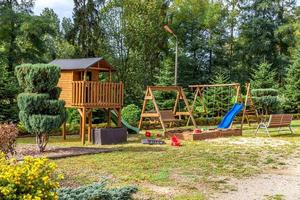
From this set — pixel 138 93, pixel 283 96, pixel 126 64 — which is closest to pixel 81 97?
pixel 138 93

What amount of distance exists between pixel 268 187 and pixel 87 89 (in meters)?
7.94

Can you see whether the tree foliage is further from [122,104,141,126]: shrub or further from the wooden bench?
the wooden bench

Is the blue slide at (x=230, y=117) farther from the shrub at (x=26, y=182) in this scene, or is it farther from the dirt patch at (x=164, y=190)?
the shrub at (x=26, y=182)

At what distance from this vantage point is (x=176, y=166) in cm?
897

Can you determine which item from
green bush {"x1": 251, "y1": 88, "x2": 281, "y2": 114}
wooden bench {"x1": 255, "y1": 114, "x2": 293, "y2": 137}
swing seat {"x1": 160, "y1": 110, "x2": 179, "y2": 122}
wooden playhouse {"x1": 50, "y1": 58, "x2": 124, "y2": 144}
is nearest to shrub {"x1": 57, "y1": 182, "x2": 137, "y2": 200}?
wooden playhouse {"x1": 50, "y1": 58, "x2": 124, "y2": 144}

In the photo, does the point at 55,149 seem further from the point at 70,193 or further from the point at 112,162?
the point at 70,193

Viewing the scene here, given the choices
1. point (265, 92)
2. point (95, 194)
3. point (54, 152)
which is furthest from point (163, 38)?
point (95, 194)

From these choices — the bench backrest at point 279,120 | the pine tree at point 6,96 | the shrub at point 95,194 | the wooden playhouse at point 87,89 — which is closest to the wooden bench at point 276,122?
the bench backrest at point 279,120

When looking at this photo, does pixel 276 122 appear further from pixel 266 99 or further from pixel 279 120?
pixel 266 99

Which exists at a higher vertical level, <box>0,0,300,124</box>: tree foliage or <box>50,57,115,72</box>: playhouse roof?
Answer: <box>0,0,300,124</box>: tree foliage

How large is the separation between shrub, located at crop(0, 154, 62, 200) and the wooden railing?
32.4 feet

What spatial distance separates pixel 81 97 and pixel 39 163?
392 inches

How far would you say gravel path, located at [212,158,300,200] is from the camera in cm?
643

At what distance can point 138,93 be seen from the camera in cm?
2652
